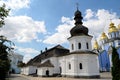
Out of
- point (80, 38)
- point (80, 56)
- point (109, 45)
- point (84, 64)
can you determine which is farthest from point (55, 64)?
point (109, 45)

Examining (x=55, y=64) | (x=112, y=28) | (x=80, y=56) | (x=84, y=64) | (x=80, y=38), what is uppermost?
(x=112, y=28)

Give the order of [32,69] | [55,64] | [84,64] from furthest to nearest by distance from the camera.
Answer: [32,69], [55,64], [84,64]

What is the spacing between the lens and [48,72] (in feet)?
150

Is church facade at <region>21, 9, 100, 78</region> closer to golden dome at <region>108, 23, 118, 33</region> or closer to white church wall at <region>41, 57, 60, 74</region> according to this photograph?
white church wall at <region>41, 57, 60, 74</region>

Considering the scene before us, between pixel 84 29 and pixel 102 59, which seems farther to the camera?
pixel 102 59

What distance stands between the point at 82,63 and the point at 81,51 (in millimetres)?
2658

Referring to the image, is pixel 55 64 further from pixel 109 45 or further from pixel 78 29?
pixel 109 45

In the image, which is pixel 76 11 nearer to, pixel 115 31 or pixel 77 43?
pixel 77 43

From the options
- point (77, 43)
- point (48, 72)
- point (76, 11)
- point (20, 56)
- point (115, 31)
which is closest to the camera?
point (77, 43)

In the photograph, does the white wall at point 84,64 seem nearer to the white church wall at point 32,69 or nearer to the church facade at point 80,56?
the church facade at point 80,56

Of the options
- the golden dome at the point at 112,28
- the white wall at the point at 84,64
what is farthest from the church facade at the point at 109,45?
the white wall at the point at 84,64

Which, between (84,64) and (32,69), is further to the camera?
(32,69)

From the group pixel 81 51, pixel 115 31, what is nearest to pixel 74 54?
pixel 81 51

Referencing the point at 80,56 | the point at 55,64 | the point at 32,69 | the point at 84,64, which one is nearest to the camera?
the point at 84,64
